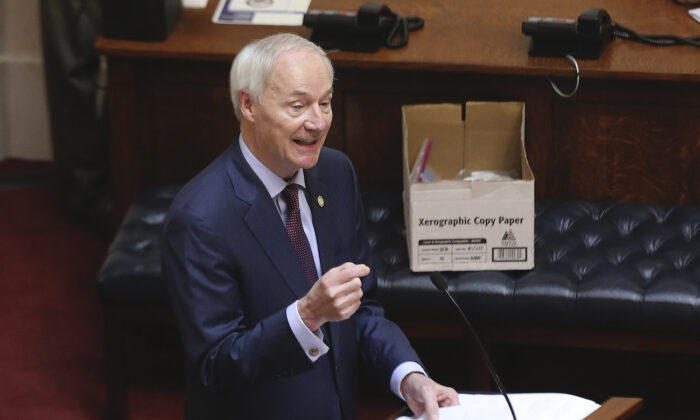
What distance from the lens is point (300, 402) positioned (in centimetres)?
233

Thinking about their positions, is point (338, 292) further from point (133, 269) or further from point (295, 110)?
point (133, 269)

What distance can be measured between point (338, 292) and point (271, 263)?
0.33m

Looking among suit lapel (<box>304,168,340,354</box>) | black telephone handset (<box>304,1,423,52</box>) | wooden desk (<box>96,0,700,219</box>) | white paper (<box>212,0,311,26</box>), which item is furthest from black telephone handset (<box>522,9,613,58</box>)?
suit lapel (<box>304,168,340,354</box>)

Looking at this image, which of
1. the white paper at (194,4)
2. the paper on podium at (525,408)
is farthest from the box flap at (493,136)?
the paper on podium at (525,408)

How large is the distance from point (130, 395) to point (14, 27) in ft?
7.10

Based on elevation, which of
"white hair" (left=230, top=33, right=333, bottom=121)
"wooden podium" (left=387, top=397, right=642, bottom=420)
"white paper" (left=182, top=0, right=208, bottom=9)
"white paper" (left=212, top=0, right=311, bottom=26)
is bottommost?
"wooden podium" (left=387, top=397, right=642, bottom=420)

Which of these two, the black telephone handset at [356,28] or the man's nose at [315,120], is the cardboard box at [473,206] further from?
the man's nose at [315,120]

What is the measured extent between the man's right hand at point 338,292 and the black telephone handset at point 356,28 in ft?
5.33

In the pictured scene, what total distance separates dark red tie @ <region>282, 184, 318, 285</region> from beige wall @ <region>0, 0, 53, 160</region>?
3.10m

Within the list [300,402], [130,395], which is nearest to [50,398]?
[130,395]

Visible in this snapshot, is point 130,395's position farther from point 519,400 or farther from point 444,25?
point 519,400

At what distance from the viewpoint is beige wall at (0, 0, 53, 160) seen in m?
5.07

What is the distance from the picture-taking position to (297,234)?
7.50 ft

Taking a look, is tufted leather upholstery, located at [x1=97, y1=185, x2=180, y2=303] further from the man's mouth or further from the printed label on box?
the man's mouth
